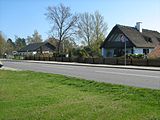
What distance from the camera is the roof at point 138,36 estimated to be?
1903 inches

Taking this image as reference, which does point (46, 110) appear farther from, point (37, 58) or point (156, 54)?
point (37, 58)

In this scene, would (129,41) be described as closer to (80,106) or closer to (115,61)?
(115,61)

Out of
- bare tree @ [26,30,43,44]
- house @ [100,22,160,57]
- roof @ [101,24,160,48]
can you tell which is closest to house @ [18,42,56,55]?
bare tree @ [26,30,43,44]

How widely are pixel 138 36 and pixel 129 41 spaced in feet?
12.0

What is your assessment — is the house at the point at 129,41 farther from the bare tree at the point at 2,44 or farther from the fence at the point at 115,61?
the bare tree at the point at 2,44

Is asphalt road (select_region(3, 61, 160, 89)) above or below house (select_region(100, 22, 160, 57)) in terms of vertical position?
below

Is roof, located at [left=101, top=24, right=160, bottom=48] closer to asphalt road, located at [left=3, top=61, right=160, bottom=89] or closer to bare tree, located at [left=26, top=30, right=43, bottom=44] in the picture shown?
asphalt road, located at [left=3, top=61, right=160, bottom=89]

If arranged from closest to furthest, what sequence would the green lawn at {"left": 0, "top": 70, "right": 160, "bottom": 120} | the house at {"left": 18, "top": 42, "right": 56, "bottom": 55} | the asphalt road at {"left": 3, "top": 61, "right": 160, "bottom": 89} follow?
the green lawn at {"left": 0, "top": 70, "right": 160, "bottom": 120} → the asphalt road at {"left": 3, "top": 61, "right": 160, "bottom": 89} → the house at {"left": 18, "top": 42, "right": 56, "bottom": 55}

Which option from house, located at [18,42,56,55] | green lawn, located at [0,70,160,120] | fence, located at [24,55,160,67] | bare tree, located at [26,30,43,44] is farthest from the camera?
bare tree, located at [26,30,43,44]

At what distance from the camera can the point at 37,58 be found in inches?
2527

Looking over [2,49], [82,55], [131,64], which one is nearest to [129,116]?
[131,64]

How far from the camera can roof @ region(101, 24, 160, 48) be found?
48.3 meters

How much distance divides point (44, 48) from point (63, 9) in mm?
29377

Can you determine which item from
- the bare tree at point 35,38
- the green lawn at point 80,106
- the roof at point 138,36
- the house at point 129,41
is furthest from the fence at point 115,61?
the bare tree at point 35,38
